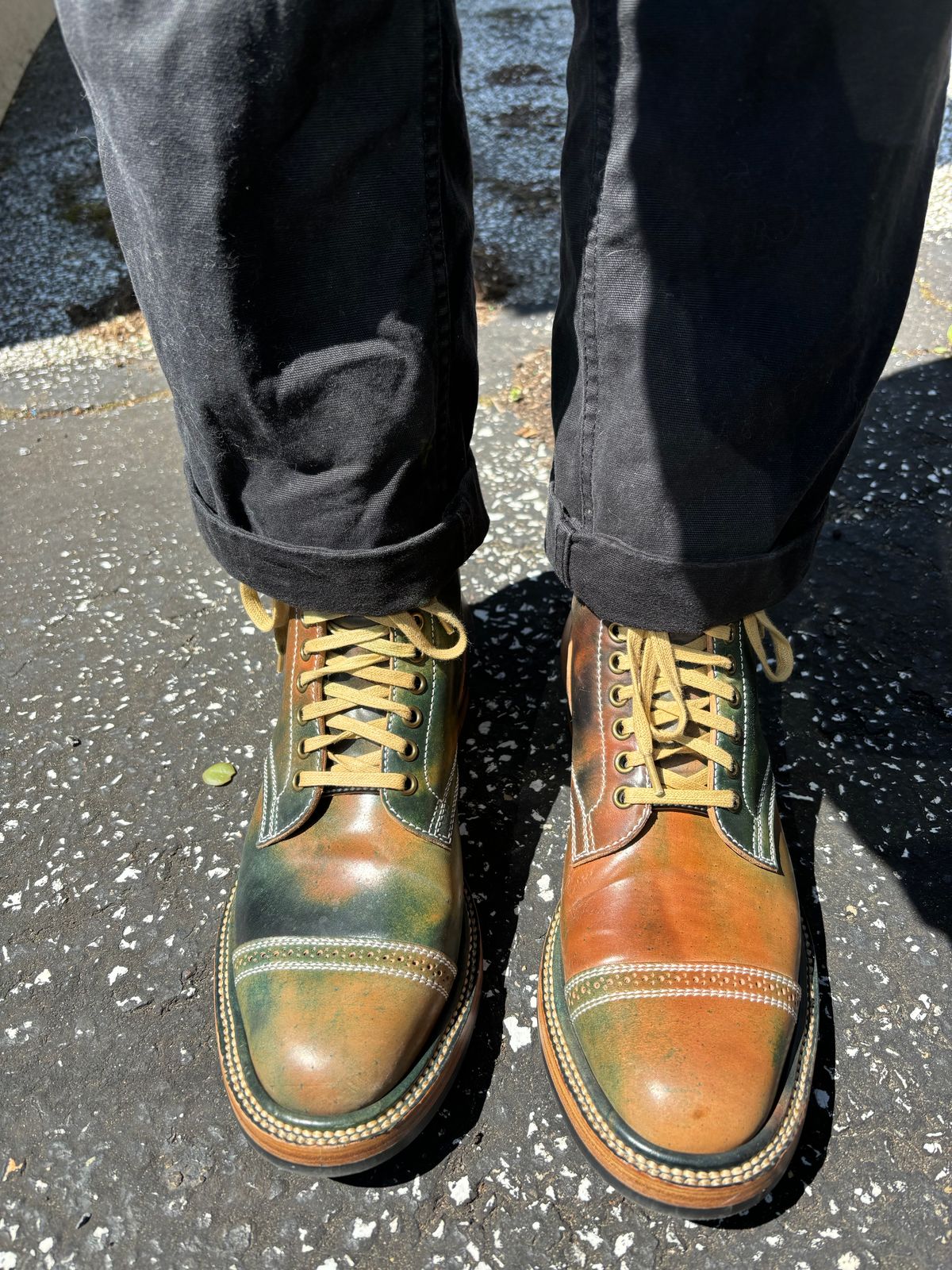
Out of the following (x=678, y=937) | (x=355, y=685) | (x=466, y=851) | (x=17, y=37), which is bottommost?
(x=466, y=851)

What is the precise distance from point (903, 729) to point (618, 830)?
0.52 m

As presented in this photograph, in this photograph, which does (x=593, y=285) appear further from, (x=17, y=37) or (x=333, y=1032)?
(x=17, y=37)

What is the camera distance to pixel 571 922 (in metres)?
0.94

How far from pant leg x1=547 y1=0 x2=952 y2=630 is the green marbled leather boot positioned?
253mm

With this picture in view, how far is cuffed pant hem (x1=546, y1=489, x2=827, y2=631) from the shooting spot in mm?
915

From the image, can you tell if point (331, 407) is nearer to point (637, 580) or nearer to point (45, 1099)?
point (637, 580)

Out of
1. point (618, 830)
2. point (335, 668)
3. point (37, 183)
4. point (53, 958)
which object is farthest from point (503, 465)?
point (37, 183)

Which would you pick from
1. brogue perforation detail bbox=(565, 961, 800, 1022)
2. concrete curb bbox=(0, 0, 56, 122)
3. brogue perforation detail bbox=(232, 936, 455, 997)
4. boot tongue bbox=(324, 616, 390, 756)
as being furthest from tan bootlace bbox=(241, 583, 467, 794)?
concrete curb bbox=(0, 0, 56, 122)

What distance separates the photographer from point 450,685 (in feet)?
3.58

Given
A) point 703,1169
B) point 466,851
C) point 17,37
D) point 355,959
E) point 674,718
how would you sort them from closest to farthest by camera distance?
point 703,1169 < point 355,959 < point 674,718 < point 466,851 < point 17,37

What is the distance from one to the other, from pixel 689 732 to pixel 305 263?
2.03 ft

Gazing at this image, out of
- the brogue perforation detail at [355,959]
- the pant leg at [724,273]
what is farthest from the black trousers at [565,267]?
the brogue perforation detail at [355,959]

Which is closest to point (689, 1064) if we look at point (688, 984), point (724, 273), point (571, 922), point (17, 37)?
point (688, 984)

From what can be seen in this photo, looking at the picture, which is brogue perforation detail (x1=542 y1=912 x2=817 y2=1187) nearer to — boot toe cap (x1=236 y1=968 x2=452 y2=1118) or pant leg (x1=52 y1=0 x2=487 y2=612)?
boot toe cap (x1=236 y1=968 x2=452 y2=1118)
